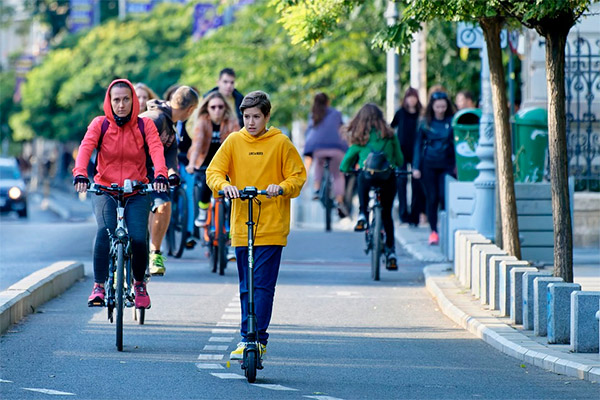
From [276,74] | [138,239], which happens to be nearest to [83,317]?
[138,239]

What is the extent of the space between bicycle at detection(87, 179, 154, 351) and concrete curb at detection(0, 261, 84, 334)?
960mm

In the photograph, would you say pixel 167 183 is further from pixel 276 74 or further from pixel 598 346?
pixel 276 74

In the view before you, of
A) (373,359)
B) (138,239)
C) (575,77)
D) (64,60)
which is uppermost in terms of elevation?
(64,60)

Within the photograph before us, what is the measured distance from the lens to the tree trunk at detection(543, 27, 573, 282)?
11453mm

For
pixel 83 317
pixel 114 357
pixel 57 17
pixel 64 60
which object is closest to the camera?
pixel 114 357

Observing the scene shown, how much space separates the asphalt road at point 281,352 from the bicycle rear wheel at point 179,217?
2379mm

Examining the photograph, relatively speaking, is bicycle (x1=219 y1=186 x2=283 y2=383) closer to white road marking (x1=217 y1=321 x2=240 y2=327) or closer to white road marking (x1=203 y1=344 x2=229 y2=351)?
white road marking (x1=203 y1=344 x2=229 y2=351)

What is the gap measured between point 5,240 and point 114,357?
13.3 metres

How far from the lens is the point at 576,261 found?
54.4 feet

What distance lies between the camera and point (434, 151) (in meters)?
19.3

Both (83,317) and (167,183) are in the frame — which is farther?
(83,317)

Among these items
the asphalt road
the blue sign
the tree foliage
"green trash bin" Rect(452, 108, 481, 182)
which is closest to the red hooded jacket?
the asphalt road

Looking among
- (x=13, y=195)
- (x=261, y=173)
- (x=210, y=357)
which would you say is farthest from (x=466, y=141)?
(x=13, y=195)

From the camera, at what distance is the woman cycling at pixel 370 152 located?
15.5 m
